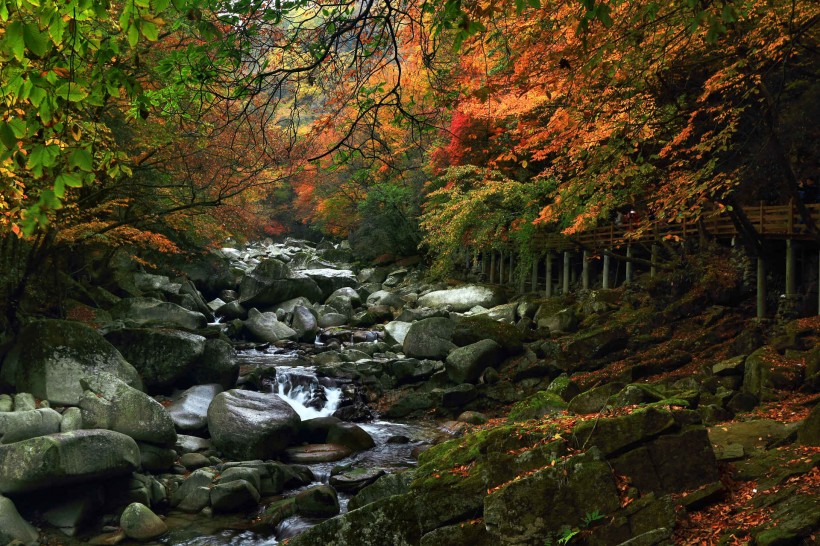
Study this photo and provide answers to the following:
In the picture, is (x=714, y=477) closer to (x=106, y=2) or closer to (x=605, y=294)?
(x=106, y=2)

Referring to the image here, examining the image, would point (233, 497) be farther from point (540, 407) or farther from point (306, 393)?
point (306, 393)

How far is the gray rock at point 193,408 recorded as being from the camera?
11281mm

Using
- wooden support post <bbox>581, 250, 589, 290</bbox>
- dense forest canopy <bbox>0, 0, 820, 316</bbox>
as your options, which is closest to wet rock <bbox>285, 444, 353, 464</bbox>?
dense forest canopy <bbox>0, 0, 820, 316</bbox>

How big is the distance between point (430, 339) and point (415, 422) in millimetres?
3802

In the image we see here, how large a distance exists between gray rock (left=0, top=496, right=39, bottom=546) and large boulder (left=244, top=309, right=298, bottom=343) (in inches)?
497

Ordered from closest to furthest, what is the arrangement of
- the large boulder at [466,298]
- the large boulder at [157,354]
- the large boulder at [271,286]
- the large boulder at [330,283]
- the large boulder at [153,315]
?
the large boulder at [157,354]
the large boulder at [153,315]
the large boulder at [466,298]
the large boulder at [271,286]
the large boulder at [330,283]

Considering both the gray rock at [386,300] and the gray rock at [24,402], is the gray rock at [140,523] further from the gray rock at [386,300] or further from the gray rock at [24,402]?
the gray rock at [386,300]

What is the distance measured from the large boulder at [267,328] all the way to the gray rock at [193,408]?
708 centimetres

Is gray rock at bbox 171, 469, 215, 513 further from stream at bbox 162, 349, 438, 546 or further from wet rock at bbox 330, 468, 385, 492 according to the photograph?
wet rock at bbox 330, 468, 385, 492

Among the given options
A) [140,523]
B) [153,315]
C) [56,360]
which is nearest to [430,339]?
[153,315]

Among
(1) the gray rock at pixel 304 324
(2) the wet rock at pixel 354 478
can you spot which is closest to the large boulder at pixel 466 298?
(1) the gray rock at pixel 304 324

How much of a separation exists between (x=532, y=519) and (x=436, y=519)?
910 mm

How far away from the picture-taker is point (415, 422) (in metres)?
13.4

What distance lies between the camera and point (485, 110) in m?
14.5
